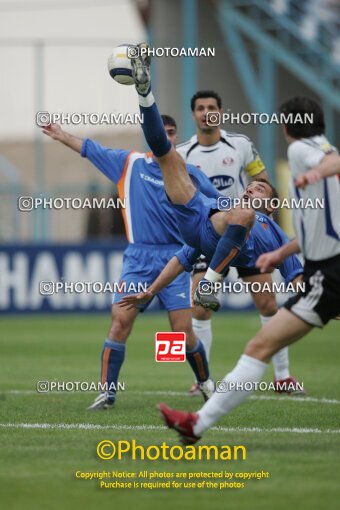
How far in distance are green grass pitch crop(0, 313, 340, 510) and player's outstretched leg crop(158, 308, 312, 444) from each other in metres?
0.24

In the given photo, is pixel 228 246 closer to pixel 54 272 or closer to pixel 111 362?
pixel 111 362

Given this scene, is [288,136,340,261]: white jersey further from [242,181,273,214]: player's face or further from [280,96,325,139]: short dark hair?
[242,181,273,214]: player's face

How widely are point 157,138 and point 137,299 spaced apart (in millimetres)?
1266

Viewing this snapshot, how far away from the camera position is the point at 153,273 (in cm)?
963

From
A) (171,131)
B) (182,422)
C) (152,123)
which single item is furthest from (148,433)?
(171,131)

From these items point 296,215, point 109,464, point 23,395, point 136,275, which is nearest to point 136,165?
point 136,275

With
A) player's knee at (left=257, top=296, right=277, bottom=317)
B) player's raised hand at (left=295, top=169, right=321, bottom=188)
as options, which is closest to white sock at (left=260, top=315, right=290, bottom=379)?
player's knee at (left=257, top=296, right=277, bottom=317)

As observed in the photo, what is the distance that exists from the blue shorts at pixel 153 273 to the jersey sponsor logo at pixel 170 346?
244mm

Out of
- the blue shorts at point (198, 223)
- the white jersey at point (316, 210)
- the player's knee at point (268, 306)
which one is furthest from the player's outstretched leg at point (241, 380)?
the player's knee at point (268, 306)

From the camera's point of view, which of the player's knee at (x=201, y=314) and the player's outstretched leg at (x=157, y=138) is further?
the player's knee at (x=201, y=314)

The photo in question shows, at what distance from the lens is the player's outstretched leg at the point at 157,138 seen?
7770mm

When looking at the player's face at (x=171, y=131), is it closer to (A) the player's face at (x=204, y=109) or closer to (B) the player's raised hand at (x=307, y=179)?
(A) the player's face at (x=204, y=109)

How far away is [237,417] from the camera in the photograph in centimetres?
860

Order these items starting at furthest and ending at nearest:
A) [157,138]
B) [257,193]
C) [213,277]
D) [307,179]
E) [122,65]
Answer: [257,193], [122,65], [213,277], [157,138], [307,179]
